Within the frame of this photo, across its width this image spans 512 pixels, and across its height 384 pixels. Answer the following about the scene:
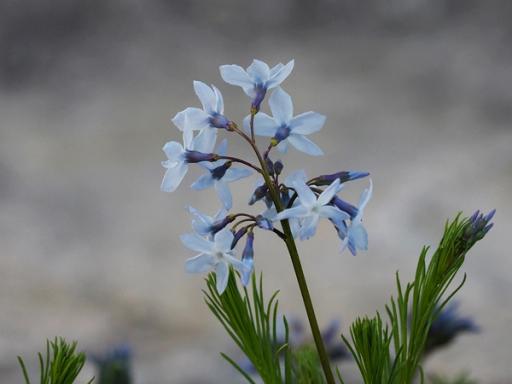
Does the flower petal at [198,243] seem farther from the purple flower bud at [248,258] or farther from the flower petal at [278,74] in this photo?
the flower petal at [278,74]

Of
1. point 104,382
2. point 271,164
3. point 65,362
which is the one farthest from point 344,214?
point 104,382

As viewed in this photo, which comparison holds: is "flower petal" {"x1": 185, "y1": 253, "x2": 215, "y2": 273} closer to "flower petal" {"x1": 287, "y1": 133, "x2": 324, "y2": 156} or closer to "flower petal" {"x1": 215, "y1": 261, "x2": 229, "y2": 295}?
"flower petal" {"x1": 215, "y1": 261, "x2": 229, "y2": 295}

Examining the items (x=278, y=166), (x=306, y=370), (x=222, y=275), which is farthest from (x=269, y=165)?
(x=306, y=370)

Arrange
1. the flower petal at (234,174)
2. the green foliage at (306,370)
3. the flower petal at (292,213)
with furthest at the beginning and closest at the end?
the green foliage at (306,370) < the flower petal at (234,174) < the flower petal at (292,213)

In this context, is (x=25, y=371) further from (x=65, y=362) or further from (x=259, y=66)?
(x=259, y=66)

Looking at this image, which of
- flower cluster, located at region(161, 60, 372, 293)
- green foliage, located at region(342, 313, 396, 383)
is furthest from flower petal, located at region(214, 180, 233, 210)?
green foliage, located at region(342, 313, 396, 383)

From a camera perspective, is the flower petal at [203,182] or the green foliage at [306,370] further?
the green foliage at [306,370]

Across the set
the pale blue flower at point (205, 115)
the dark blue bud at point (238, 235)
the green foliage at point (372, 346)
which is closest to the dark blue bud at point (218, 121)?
the pale blue flower at point (205, 115)
